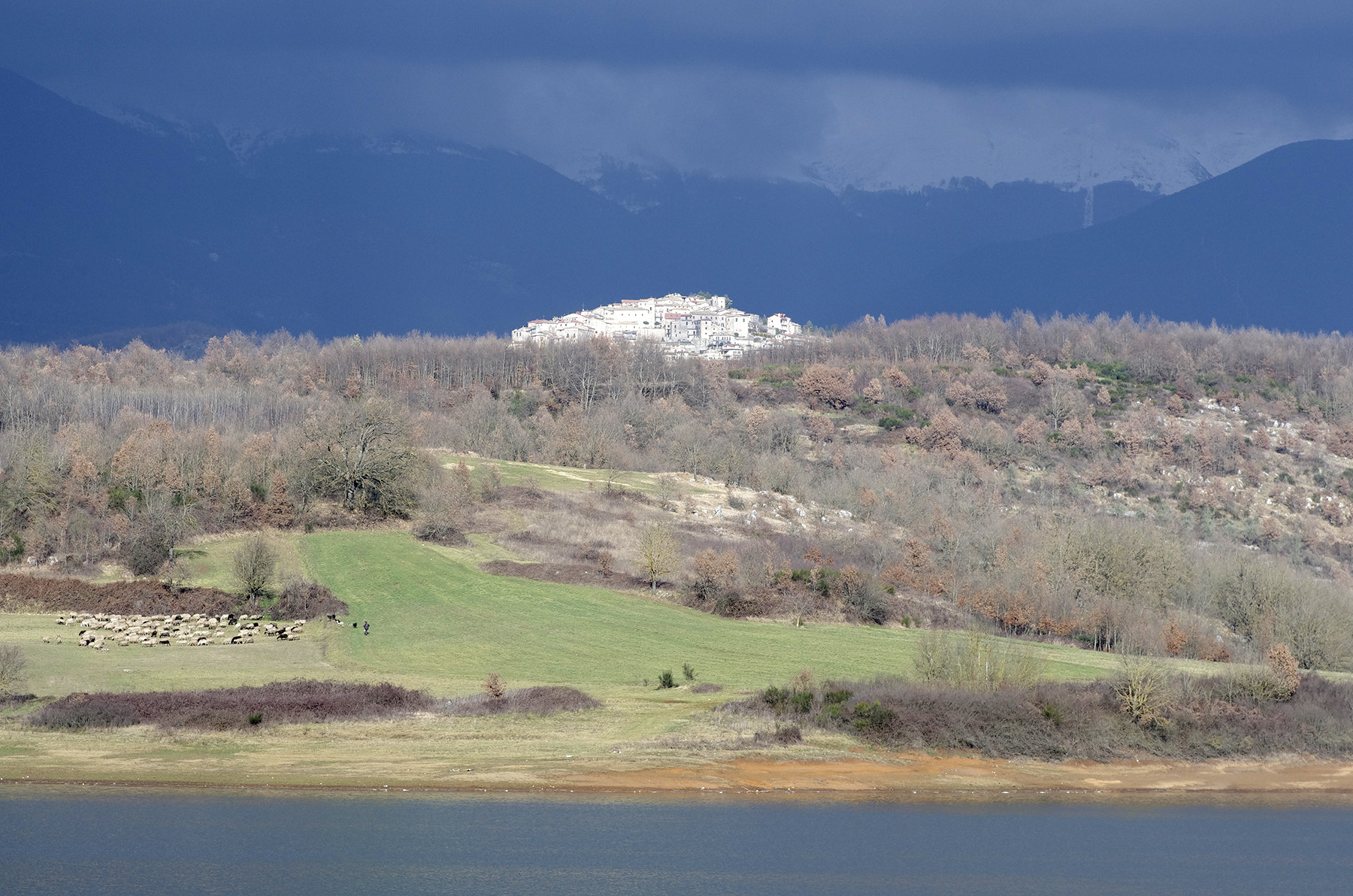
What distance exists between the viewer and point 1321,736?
45.3 m

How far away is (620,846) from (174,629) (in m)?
31.7

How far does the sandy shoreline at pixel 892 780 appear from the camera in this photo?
1453 inches

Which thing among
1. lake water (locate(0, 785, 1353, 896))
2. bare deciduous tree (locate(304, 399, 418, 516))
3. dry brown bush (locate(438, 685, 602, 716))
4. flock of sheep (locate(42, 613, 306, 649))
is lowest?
lake water (locate(0, 785, 1353, 896))

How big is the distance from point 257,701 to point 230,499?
38585mm

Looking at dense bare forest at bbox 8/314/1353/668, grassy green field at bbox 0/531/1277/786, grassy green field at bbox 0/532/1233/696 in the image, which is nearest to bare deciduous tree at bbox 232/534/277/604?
grassy green field at bbox 0/532/1233/696

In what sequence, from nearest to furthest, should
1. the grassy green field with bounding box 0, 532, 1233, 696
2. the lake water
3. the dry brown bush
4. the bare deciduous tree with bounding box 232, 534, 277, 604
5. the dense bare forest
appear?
the lake water, the dry brown bush, the grassy green field with bounding box 0, 532, 1233, 696, the bare deciduous tree with bounding box 232, 534, 277, 604, the dense bare forest

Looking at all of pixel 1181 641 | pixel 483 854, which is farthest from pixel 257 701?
pixel 1181 641

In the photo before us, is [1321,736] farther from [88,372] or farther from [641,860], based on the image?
[88,372]

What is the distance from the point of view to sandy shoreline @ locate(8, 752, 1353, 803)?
A: 36.9m

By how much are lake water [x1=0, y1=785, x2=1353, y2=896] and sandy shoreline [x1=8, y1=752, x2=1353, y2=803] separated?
2.87ft

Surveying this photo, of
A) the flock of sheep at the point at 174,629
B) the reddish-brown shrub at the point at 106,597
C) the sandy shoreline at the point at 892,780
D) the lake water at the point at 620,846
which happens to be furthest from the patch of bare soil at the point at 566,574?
the lake water at the point at 620,846

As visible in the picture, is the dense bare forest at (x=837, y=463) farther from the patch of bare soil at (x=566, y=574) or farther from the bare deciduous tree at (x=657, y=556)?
the patch of bare soil at (x=566, y=574)

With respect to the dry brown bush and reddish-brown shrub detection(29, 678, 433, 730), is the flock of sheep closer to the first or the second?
reddish-brown shrub detection(29, 678, 433, 730)

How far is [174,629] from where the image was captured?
2224 inches
